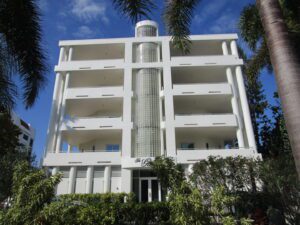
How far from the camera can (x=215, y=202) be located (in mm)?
8430

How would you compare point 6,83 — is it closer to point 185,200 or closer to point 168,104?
point 185,200

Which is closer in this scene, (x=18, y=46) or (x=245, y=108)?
(x=18, y=46)

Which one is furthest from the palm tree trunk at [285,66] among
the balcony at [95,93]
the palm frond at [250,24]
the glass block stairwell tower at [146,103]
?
the balcony at [95,93]

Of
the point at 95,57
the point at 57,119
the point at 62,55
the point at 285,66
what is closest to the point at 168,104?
the point at 57,119

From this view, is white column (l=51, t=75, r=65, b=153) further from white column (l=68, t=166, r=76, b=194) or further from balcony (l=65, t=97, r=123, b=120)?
white column (l=68, t=166, r=76, b=194)

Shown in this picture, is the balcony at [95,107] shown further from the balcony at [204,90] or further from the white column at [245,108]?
the white column at [245,108]

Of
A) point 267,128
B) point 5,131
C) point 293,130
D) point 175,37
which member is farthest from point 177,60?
point 293,130

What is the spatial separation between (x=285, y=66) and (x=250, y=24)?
12.4m

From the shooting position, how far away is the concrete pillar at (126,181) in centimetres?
2238

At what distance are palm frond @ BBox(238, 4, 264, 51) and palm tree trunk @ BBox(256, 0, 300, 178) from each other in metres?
11.1

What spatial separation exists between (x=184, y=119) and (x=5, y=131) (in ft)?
54.2

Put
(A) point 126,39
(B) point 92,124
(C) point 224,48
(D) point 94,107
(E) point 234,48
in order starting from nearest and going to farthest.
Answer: (B) point 92,124, (E) point 234,48, (C) point 224,48, (D) point 94,107, (A) point 126,39

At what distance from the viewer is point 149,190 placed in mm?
23172

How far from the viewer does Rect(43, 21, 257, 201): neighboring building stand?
23.3 meters
